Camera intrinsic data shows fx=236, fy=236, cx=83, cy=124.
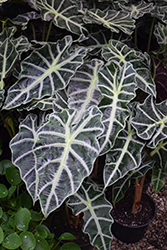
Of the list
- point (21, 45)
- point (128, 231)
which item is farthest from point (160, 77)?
point (128, 231)

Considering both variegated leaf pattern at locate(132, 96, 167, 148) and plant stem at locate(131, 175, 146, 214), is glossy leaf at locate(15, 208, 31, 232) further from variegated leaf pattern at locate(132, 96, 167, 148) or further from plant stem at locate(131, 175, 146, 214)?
plant stem at locate(131, 175, 146, 214)

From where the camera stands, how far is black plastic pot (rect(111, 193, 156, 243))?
4.65 ft

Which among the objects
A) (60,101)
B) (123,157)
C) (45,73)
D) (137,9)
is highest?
(137,9)

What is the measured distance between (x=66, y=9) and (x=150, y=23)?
830 mm

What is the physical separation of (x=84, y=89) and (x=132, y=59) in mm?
328

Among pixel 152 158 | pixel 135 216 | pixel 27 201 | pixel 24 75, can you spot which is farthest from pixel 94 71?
pixel 135 216

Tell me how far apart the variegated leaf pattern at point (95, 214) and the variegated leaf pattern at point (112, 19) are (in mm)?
898

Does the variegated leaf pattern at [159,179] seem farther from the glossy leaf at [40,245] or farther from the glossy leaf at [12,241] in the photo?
the glossy leaf at [12,241]

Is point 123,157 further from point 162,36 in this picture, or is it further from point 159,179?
point 162,36

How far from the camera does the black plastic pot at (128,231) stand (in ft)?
Result: 4.65

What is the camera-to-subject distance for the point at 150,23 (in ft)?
6.12

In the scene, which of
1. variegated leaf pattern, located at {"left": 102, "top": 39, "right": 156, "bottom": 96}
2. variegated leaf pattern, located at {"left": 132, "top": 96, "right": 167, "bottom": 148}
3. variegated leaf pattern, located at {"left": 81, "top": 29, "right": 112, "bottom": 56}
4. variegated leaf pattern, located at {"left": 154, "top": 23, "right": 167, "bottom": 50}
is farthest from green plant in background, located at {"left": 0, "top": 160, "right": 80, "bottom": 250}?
variegated leaf pattern, located at {"left": 154, "top": 23, "right": 167, "bottom": 50}

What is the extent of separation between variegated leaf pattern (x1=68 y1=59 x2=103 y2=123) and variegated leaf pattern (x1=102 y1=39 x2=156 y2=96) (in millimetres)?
79

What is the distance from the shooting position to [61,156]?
85cm
